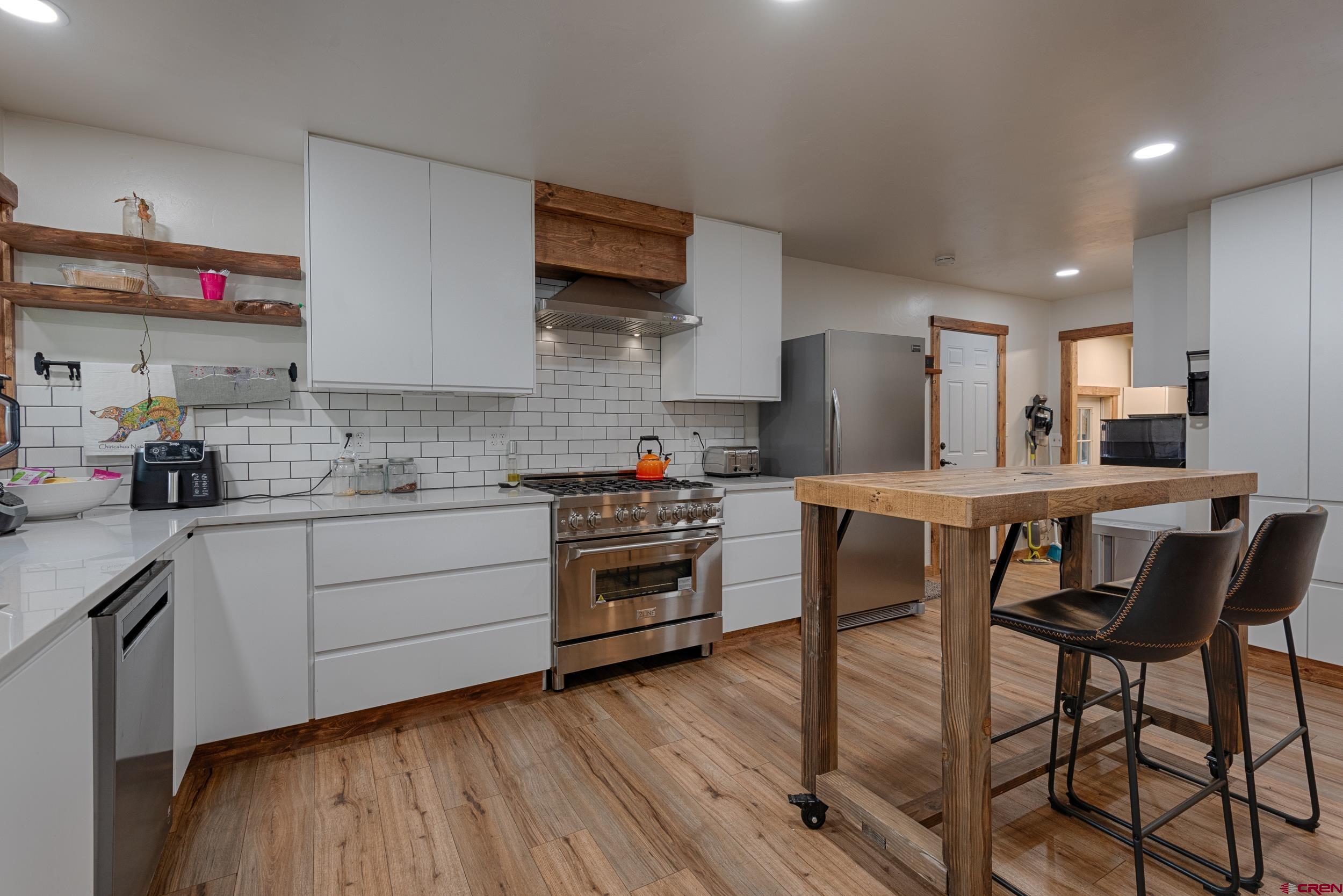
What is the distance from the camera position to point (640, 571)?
3.09 m

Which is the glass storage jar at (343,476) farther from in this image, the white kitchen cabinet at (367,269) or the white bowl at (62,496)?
the white bowl at (62,496)

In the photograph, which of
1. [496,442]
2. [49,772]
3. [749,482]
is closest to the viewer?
[49,772]

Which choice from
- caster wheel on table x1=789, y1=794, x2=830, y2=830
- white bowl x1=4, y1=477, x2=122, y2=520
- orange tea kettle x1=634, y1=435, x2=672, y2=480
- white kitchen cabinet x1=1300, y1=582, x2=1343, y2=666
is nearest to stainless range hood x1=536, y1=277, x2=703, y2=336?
orange tea kettle x1=634, y1=435, x2=672, y2=480

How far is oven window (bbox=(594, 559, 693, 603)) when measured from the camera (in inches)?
118

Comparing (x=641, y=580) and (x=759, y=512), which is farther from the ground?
(x=759, y=512)

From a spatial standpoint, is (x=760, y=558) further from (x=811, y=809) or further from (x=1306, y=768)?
(x=1306, y=768)

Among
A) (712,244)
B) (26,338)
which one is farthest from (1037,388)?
(26,338)

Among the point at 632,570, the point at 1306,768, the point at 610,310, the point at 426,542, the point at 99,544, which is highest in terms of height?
the point at 610,310

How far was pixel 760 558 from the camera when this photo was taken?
3.49m

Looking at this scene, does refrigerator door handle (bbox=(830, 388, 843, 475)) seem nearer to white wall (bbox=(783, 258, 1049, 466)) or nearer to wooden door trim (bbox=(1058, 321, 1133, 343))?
A: white wall (bbox=(783, 258, 1049, 466))

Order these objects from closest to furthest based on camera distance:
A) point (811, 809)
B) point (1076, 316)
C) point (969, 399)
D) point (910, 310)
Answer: point (811, 809), point (910, 310), point (969, 399), point (1076, 316)

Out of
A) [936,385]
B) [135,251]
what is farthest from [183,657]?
[936,385]

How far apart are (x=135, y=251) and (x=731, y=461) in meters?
3.01

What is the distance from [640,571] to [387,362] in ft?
5.00
